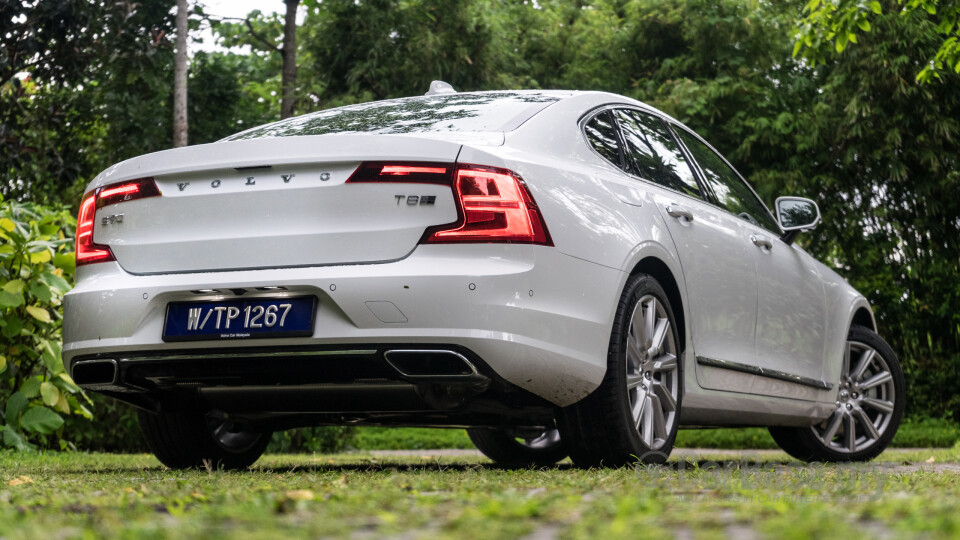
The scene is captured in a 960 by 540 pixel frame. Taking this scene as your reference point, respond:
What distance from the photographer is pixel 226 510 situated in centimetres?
271

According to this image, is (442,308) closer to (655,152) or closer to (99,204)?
(99,204)

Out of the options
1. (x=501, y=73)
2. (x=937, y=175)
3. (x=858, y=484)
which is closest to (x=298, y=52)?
(x=501, y=73)

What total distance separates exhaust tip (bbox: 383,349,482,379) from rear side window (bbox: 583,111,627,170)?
127 centimetres

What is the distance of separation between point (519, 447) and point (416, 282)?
332cm

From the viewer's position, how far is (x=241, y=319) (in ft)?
14.1

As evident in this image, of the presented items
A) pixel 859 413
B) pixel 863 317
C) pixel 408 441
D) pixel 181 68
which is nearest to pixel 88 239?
pixel 859 413

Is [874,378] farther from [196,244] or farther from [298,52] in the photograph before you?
[298,52]

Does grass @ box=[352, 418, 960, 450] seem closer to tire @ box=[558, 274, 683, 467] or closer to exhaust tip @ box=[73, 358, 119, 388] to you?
tire @ box=[558, 274, 683, 467]

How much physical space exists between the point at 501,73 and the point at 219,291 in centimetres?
1206

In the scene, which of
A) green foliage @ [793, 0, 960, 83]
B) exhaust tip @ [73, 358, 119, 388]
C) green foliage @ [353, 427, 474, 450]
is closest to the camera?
exhaust tip @ [73, 358, 119, 388]

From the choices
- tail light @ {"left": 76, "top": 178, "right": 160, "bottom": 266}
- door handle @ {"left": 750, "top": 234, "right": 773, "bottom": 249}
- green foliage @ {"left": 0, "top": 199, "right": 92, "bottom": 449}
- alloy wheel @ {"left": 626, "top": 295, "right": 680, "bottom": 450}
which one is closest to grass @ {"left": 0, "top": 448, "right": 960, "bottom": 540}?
alloy wheel @ {"left": 626, "top": 295, "right": 680, "bottom": 450}

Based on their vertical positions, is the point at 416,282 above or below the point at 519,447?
above

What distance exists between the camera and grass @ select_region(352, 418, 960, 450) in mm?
12555

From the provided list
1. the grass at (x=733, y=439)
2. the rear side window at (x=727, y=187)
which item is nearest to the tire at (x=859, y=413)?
the rear side window at (x=727, y=187)
